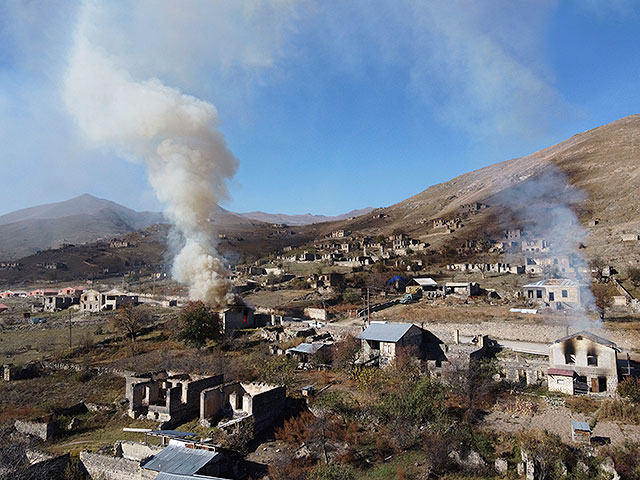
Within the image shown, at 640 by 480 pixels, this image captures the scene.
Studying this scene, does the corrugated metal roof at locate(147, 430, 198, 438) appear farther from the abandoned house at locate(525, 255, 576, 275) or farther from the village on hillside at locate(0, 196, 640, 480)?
the abandoned house at locate(525, 255, 576, 275)

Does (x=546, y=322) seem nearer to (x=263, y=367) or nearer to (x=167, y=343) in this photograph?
(x=263, y=367)

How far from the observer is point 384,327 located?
23.8m

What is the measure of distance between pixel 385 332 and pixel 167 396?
1131 cm

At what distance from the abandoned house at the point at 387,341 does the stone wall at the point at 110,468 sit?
13021mm

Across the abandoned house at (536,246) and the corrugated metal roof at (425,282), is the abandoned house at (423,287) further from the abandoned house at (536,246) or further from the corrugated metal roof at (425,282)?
the abandoned house at (536,246)

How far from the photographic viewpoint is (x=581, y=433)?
41.1 ft

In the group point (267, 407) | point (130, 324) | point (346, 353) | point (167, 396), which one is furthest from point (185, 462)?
point (130, 324)

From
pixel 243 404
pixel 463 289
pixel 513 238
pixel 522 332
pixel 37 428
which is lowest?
pixel 37 428

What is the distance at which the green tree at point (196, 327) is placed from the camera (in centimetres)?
2797

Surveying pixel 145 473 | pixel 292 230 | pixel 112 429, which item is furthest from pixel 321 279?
pixel 292 230

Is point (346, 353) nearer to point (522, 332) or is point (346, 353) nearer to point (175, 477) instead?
point (522, 332)

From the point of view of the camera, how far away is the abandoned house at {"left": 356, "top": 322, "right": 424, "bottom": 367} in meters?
22.0

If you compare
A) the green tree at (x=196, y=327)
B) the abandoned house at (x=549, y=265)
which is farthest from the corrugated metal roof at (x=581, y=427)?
the abandoned house at (x=549, y=265)

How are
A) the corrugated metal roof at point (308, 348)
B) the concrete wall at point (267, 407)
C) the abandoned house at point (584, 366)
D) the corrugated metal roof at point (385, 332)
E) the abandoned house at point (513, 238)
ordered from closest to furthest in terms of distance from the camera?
the concrete wall at point (267, 407)
the abandoned house at point (584, 366)
the corrugated metal roof at point (385, 332)
the corrugated metal roof at point (308, 348)
the abandoned house at point (513, 238)
